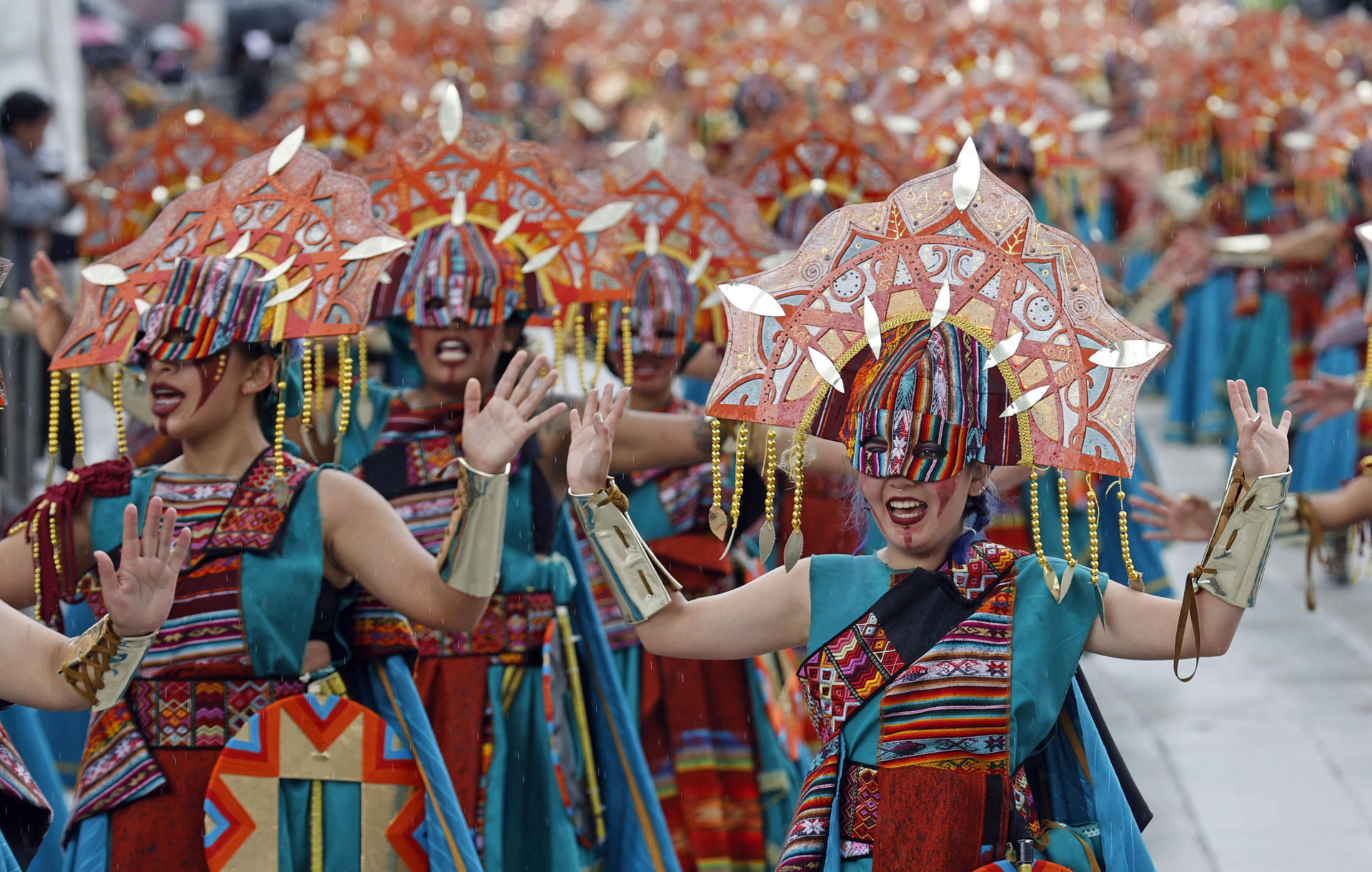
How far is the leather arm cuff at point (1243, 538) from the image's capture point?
2.94 meters

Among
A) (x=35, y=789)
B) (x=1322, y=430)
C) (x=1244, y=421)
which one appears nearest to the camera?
(x=1244, y=421)

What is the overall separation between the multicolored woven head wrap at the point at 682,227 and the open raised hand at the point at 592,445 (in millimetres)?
2134

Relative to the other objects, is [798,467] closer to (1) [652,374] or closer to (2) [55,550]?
(2) [55,550]

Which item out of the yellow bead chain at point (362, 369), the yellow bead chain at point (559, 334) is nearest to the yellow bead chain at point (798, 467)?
the yellow bead chain at point (559, 334)

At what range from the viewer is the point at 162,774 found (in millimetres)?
3488

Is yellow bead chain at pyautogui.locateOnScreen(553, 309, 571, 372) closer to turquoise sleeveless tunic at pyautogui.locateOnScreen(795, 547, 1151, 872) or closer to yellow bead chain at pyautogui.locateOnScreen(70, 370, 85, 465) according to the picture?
yellow bead chain at pyautogui.locateOnScreen(70, 370, 85, 465)

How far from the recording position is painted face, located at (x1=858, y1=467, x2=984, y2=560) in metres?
3.12

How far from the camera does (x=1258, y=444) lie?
2.95 m

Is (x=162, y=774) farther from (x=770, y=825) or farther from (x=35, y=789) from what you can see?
(x=770, y=825)

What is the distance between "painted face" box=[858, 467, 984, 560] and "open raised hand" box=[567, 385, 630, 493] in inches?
16.6

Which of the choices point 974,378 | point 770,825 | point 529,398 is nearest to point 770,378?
point 974,378

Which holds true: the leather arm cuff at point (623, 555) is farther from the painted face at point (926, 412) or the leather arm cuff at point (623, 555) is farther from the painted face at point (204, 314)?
the painted face at point (204, 314)

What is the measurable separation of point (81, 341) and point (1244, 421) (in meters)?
2.18

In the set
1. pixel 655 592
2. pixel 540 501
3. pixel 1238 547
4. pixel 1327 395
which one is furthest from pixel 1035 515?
pixel 1327 395
